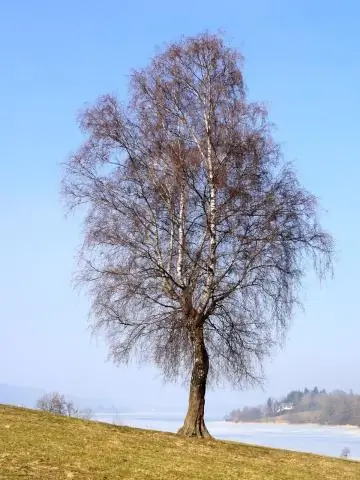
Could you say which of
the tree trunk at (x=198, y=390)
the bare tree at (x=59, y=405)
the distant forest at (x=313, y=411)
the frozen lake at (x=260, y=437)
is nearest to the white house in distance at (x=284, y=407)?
the distant forest at (x=313, y=411)

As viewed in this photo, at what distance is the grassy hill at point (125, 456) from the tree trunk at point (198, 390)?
2.88 ft

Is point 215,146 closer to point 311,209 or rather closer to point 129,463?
point 311,209

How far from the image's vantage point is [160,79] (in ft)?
73.6

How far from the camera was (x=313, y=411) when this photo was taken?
164750 millimetres

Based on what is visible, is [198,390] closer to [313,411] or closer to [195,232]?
[195,232]

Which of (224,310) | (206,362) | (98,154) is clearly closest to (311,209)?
(224,310)

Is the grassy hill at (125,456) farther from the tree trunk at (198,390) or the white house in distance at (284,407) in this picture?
the white house in distance at (284,407)

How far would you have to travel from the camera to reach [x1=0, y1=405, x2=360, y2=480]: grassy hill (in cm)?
1366

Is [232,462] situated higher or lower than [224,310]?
lower

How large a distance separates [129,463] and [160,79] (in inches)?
526

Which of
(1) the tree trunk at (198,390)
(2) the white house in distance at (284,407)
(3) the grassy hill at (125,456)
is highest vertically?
(2) the white house in distance at (284,407)

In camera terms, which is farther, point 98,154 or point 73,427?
point 98,154

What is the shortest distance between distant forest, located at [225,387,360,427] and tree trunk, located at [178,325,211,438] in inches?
4568

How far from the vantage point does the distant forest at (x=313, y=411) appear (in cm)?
14275
